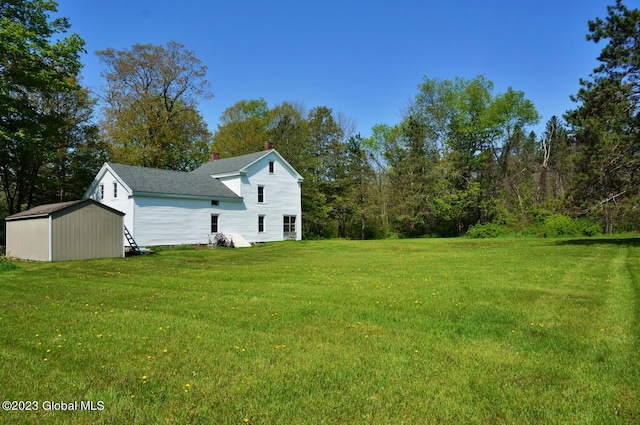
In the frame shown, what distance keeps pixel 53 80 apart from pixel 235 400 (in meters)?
25.3

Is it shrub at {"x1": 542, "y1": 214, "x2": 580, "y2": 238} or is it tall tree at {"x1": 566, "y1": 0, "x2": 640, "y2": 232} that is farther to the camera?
shrub at {"x1": 542, "y1": 214, "x2": 580, "y2": 238}

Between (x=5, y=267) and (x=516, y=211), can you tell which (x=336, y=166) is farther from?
(x=5, y=267)

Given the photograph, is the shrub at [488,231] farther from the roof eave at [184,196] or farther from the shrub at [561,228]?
the roof eave at [184,196]

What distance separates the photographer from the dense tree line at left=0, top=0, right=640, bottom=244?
26250 millimetres

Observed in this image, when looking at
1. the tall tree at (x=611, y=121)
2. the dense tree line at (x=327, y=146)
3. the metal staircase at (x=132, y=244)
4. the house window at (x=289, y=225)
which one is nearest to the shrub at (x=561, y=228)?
the dense tree line at (x=327, y=146)

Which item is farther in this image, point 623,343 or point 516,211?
point 516,211

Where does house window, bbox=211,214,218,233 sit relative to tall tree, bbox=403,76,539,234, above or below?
below

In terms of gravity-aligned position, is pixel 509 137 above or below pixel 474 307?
above

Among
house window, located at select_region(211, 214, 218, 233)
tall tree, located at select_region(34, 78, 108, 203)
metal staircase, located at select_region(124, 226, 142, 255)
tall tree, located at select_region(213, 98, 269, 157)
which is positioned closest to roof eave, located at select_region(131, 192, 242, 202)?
house window, located at select_region(211, 214, 218, 233)

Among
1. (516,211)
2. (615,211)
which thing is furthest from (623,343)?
(516,211)

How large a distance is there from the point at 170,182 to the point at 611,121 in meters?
24.1

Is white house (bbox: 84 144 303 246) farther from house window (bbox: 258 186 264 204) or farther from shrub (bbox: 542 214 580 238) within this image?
shrub (bbox: 542 214 580 238)

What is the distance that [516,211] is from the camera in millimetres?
38812

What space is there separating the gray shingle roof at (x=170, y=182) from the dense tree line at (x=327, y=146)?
4560mm
